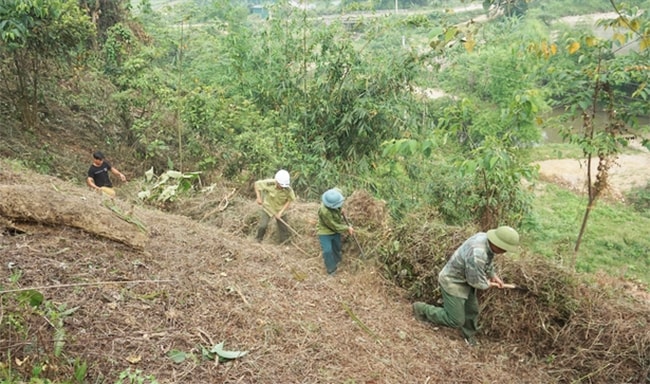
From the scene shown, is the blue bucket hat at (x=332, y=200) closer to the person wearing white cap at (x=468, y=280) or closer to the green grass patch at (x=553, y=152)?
the person wearing white cap at (x=468, y=280)

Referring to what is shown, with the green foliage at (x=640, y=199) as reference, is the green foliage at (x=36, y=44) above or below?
above

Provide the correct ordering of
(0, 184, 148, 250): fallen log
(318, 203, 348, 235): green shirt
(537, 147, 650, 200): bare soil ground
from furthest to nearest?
1. (537, 147, 650, 200): bare soil ground
2. (318, 203, 348, 235): green shirt
3. (0, 184, 148, 250): fallen log

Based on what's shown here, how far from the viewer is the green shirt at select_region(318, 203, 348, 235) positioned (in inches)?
211

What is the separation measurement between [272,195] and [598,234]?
967cm

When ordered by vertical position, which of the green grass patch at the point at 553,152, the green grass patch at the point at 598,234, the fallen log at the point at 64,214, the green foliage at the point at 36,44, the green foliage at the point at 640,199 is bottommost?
the green grass patch at the point at 553,152

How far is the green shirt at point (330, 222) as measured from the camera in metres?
5.36

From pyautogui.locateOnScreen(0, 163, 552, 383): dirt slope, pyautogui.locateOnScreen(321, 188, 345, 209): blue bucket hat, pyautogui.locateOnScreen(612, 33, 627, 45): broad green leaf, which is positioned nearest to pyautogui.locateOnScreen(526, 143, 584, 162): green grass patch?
pyautogui.locateOnScreen(321, 188, 345, 209): blue bucket hat

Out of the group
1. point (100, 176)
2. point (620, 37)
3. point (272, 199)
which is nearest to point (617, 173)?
point (272, 199)

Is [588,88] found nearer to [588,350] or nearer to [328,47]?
[588,350]

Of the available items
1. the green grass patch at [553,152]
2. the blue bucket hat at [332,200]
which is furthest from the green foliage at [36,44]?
the green grass patch at [553,152]

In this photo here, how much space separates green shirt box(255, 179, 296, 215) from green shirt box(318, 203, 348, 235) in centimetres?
78

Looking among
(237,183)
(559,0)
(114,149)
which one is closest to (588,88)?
(237,183)

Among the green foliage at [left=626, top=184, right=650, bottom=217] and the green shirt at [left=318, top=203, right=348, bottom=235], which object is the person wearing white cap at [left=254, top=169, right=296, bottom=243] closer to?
the green shirt at [left=318, top=203, right=348, bottom=235]

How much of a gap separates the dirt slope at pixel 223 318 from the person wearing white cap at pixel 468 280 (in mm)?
159
